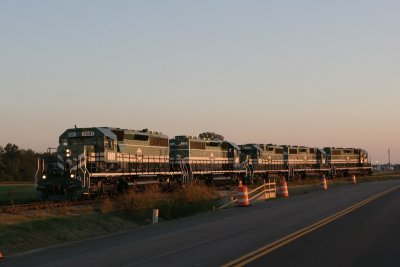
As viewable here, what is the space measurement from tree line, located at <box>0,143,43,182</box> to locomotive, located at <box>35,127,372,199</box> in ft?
151

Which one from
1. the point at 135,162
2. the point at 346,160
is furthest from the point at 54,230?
the point at 346,160

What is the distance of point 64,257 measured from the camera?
468 inches

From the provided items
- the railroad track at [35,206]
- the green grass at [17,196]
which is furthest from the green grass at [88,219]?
the green grass at [17,196]

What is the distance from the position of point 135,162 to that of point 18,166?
62.8m

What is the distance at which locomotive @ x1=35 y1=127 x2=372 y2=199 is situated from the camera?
93.5 feet

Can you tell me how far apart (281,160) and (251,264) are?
179ft

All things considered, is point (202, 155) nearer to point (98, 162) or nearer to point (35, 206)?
point (98, 162)

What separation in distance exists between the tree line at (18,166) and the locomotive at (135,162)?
1813 inches

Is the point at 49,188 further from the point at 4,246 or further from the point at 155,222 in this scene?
the point at 4,246

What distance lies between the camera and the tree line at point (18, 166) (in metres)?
88.3

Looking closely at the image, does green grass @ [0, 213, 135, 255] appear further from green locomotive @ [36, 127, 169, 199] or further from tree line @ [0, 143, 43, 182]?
tree line @ [0, 143, 43, 182]

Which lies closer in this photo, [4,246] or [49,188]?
[4,246]

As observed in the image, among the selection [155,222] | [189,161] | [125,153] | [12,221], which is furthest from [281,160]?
[12,221]

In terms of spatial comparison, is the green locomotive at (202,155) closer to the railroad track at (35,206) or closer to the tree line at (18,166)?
the railroad track at (35,206)
